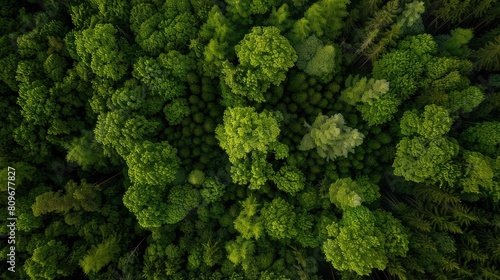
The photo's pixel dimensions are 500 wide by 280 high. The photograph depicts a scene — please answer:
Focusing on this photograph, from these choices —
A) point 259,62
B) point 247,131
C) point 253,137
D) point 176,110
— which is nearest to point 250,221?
point 253,137

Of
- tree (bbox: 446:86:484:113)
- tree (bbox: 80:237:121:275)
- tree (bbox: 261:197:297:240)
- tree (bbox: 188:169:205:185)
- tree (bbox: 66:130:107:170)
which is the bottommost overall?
tree (bbox: 80:237:121:275)

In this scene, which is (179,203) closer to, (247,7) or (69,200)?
(69,200)

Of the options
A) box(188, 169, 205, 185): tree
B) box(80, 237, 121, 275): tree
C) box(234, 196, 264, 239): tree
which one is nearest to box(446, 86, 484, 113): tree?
box(234, 196, 264, 239): tree

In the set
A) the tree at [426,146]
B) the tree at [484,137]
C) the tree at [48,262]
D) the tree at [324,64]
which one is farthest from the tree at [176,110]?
the tree at [484,137]

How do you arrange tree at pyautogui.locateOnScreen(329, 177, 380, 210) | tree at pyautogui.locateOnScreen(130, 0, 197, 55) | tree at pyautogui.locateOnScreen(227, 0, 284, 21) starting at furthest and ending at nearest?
tree at pyautogui.locateOnScreen(130, 0, 197, 55), tree at pyautogui.locateOnScreen(227, 0, 284, 21), tree at pyautogui.locateOnScreen(329, 177, 380, 210)

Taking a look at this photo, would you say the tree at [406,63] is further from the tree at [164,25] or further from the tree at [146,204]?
the tree at [146,204]

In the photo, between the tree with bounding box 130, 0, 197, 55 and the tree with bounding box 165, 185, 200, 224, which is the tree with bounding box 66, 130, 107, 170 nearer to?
the tree with bounding box 165, 185, 200, 224

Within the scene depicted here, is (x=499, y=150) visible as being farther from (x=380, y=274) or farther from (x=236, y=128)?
(x=236, y=128)
